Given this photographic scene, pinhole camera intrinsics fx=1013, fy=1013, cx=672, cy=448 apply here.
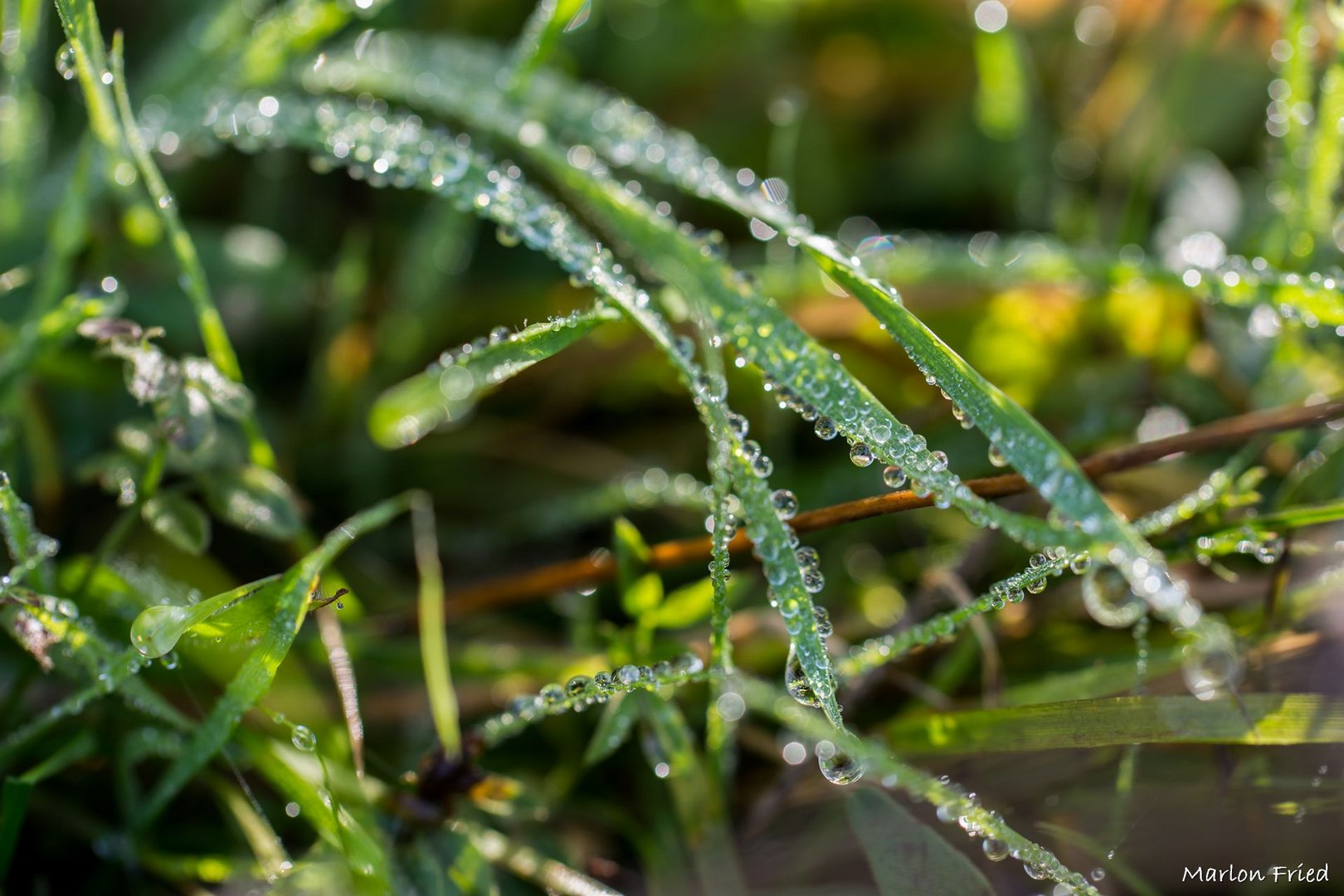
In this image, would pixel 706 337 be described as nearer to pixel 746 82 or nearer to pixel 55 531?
pixel 55 531

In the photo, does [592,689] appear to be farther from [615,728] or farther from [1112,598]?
[1112,598]

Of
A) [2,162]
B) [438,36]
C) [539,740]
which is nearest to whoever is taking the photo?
[539,740]

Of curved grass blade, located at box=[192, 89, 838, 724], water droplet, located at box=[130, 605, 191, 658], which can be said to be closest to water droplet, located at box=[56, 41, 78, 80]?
curved grass blade, located at box=[192, 89, 838, 724]

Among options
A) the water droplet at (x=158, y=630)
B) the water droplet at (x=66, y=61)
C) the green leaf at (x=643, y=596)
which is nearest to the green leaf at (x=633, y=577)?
the green leaf at (x=643, y=596)

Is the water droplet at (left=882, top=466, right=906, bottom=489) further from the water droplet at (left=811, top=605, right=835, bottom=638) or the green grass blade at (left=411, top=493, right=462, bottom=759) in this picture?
the green grass blade at (left=411, top=493, right=462, bottom=759)

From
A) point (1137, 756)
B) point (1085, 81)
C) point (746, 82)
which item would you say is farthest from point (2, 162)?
point (1085, 81)

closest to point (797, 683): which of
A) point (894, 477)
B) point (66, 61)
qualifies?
point (894, 477)
